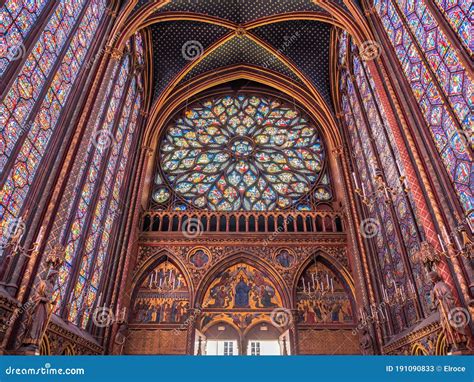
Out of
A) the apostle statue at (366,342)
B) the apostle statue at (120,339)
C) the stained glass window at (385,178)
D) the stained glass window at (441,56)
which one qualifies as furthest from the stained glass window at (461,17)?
the apostle statue at (120,339)

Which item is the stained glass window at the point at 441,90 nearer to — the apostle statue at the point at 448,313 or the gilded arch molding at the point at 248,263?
the apostle statue at the point at 448,313

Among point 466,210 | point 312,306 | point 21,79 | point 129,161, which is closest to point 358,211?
point 312,306

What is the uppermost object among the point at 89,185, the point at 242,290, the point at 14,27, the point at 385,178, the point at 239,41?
the point at 239,41

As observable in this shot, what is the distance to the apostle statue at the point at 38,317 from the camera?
6774 mm

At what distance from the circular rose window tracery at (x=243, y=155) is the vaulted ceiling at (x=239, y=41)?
2.11 metres

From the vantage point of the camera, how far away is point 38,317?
22.9 feet

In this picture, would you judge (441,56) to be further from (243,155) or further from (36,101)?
(243,155)

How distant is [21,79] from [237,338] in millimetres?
11178

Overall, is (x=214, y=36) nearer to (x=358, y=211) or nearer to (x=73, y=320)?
(x=358, y=211)

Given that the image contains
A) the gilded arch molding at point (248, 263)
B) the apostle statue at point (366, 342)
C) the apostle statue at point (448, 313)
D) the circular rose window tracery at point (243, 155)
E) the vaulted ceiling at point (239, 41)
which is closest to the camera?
the apostle statue at point (448, 313)

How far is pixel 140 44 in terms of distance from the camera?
1669 cm

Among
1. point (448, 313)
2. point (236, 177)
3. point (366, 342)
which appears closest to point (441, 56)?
point (448, 313)

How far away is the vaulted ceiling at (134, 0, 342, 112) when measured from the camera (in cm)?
1650

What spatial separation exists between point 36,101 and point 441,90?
981 centimetres
